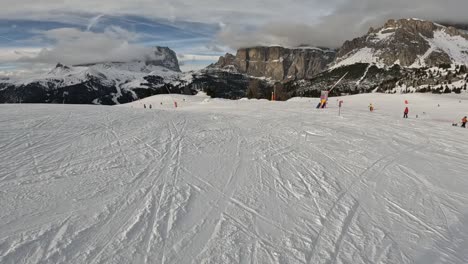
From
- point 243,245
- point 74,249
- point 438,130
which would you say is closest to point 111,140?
point 74,249

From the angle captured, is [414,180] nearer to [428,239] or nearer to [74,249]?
[428,239]

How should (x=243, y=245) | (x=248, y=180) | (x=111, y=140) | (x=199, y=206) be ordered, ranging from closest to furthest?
(x=243, y=245), (x=199, y=206), (x=248, y=180), (x=111, y=140)

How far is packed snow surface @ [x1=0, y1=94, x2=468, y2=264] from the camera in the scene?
6363 millimetres

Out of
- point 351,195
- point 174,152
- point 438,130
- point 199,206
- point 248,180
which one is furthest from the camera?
point 438,130

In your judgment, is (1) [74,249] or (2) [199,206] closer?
(1) [74,249]

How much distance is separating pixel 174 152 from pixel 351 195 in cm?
718

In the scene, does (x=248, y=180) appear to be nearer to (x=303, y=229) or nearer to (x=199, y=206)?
(x=199, y=206)

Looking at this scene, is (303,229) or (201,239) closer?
(201,239)

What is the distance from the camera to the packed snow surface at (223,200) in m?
6.36

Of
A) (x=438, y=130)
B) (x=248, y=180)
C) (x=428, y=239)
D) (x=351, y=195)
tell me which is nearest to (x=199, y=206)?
(x=248, y=180)

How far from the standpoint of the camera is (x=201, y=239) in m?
6.70

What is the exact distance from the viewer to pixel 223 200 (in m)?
8.65

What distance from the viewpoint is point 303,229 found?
727cm

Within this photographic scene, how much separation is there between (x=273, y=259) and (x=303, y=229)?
4.68 ft
